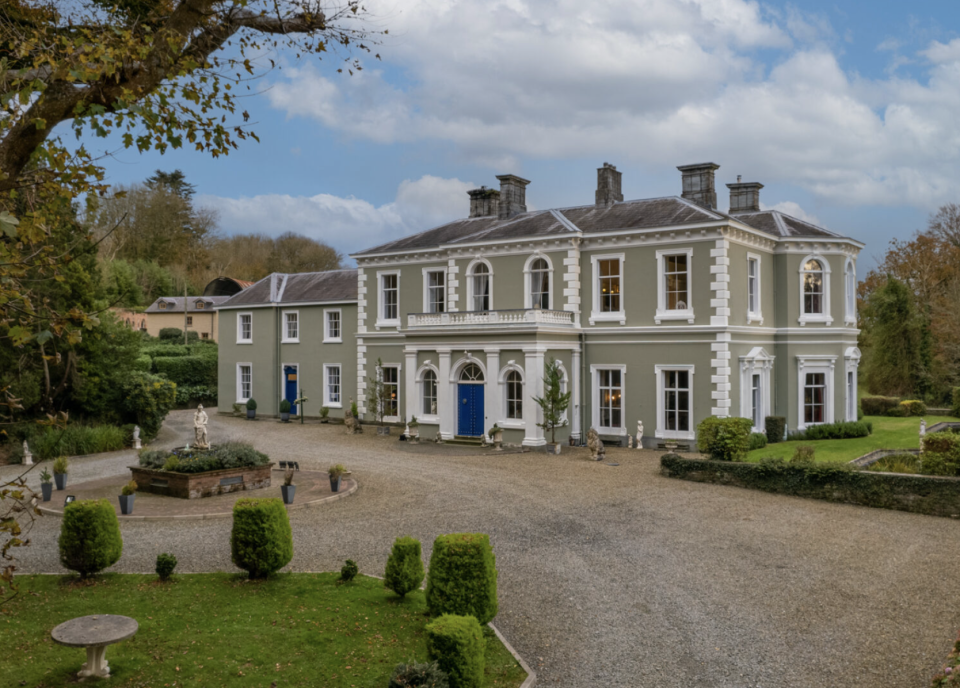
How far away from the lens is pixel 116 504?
1684 cm

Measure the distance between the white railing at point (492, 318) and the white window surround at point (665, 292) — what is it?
322cm

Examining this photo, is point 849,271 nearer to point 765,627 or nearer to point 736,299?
point 736,299

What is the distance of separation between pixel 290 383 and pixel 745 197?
876 inches

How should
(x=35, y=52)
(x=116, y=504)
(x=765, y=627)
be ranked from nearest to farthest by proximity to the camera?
(x=35, y=52) < (x=765, y=627) < (x=116, y=504)

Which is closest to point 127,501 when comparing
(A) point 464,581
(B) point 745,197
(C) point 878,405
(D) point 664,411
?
(A) point 464,581

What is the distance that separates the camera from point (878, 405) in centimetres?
3866

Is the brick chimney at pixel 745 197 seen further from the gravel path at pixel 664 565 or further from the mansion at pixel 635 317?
the gravel path at pixel 664 565

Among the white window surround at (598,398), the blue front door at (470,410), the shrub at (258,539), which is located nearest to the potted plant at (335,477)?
the shrub at (258,539)

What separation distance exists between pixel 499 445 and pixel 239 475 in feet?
32.9

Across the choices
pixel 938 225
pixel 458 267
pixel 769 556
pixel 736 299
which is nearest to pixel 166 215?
pixel 458 267

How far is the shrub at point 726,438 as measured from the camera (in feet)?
66.2

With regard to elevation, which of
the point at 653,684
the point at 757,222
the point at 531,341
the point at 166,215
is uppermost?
the point at 166,215

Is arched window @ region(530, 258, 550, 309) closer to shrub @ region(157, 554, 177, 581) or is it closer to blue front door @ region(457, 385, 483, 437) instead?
blue front door @ region(457, 385, 483, 437)

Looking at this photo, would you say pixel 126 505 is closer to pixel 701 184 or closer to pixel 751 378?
pixel 751 378
